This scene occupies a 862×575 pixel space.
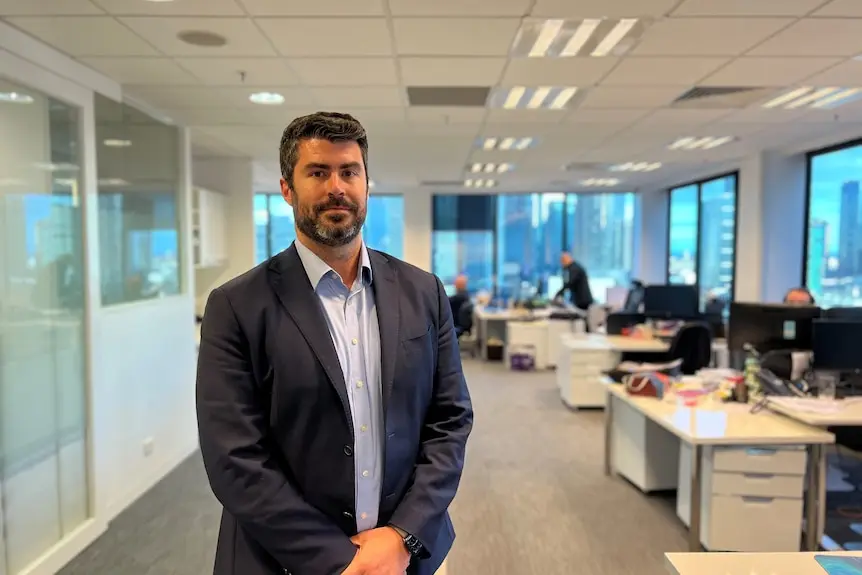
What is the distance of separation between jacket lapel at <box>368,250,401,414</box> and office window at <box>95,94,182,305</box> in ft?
9.88

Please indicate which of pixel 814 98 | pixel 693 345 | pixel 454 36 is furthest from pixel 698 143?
pixel 454 36

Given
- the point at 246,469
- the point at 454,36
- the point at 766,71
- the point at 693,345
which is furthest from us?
the point at 693,345

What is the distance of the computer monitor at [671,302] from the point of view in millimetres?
6555

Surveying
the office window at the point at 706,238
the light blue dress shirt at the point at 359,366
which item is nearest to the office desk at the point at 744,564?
the light blue dress shirt at the point at 359,366

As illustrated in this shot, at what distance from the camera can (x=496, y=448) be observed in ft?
16.5

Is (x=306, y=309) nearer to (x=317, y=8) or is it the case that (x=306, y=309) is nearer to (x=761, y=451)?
(x=317, y=8)

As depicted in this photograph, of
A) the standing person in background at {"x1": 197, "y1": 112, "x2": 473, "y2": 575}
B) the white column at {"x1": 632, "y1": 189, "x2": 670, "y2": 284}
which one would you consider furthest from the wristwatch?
the white column at {"x1": 632, "y1": 189, "x2": 670, "y2": 284}

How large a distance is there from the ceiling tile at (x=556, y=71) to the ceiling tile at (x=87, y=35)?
6.70 ft

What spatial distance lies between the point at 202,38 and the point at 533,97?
7.57 ft

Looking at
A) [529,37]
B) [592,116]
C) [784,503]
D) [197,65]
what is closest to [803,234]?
[592,116]

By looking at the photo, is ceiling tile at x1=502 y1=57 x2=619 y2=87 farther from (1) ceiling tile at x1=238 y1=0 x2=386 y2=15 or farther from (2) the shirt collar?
(2) the shirt collar

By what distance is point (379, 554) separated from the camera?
1.31 meters

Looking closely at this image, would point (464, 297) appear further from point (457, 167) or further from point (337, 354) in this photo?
point (337, 354)

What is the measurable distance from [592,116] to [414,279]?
3862 mm
